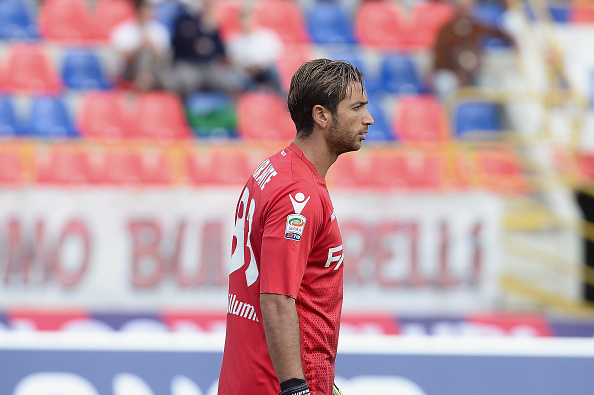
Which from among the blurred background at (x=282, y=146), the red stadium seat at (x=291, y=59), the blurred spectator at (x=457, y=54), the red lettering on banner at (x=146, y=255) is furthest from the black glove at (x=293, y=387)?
the red stadium seat at (x=291, y=59)

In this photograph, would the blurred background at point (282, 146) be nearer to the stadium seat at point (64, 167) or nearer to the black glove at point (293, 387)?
the stadium seat at point (64, 167)

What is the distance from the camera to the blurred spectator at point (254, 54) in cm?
843

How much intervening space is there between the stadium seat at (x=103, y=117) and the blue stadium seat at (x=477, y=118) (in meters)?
3.24

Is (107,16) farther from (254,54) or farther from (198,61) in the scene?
(254,54)

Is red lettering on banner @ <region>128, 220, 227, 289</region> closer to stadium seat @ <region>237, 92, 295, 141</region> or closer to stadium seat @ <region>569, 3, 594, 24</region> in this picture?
stadium seat @ <region>237, 92, 295, 141</region>

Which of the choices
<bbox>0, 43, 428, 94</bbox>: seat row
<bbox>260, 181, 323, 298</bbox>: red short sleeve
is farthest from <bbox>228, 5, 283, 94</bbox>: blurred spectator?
<bbox>260, 181, 323, 298</bbox>: red short sleeve

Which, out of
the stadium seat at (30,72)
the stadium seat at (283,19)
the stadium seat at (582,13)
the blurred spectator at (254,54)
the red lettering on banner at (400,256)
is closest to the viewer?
→ the red lettering on banner at (400,256)

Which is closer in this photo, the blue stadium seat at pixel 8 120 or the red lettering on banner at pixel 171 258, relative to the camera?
the red lettering on banner at pixel 171 258

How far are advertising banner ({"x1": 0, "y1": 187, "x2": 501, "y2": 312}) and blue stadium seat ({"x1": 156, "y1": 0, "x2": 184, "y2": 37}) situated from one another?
2686mm

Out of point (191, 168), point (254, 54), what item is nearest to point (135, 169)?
point (191, 168)

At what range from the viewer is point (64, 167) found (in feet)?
23.9

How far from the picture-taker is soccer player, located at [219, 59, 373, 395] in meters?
2.18

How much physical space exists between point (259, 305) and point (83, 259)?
192 inches

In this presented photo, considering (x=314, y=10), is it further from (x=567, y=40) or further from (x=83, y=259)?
(x=83, y=259)
